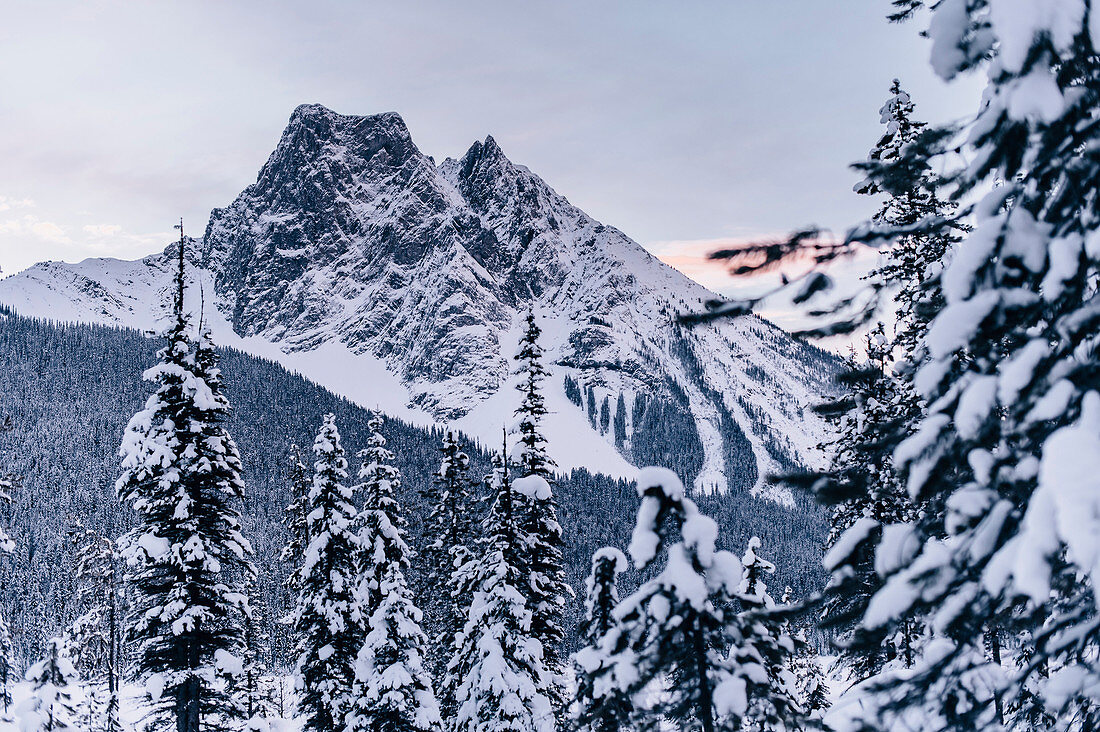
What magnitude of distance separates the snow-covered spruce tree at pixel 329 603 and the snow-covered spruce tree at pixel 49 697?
435 inches

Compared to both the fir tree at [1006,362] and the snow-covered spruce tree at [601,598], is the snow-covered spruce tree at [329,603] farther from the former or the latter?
the fir tree at [1006,362]

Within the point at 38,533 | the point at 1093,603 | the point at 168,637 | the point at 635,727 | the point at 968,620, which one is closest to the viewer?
Answer: the point at 968,620

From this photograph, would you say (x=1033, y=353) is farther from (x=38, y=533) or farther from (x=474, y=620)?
(x=38, y=533)

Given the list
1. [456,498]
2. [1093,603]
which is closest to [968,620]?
[1093,603]

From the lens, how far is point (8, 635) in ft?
57.2

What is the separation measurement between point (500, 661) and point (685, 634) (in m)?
→ 13.4

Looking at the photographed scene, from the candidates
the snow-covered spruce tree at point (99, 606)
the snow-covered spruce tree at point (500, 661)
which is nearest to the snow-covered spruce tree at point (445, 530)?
the snow-covered spruce tree at point (500, 661)

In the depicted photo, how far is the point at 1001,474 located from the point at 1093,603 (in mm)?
790

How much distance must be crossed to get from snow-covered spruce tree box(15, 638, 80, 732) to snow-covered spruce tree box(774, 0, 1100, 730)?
10.6m

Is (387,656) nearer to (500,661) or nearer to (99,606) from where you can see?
(500,661)

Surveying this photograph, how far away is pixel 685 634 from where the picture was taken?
514 centimetres

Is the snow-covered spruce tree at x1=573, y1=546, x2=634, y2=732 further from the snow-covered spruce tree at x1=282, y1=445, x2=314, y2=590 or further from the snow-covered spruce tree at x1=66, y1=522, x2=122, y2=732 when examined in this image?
the snow-covered spruce tree at x1=66, y1=522, x2=122, y2=732

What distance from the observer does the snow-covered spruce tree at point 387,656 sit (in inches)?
752

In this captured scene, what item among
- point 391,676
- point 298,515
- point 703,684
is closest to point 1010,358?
point 703,684
